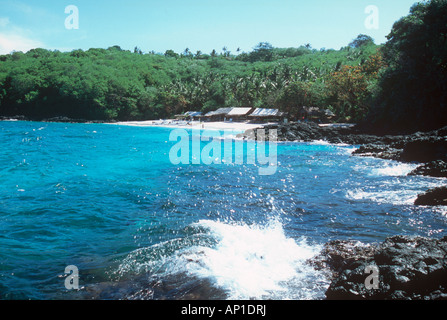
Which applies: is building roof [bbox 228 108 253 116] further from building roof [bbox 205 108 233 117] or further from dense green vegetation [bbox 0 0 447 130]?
dense green vegetation [bbox 0 0 447 130]

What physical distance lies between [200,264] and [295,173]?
40.8 ft

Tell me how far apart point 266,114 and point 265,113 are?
58cm

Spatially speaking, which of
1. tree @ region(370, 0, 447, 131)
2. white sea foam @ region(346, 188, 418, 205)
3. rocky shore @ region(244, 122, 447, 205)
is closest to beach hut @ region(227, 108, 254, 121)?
rocky shore @ region(244, 122, 447, 205)

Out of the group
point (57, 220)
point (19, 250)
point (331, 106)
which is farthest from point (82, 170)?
point (331, 106)

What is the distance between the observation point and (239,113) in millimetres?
61562

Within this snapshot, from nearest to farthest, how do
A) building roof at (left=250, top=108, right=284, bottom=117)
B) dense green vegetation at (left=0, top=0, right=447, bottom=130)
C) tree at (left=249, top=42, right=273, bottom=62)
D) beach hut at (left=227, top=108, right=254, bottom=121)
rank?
dense green vegetation at (left=0, top=0, right=447, bottom=130), building roof at (left=250, top=108, right=284, bottom=117), beach hut at (left=227, top=108, right=254, bottom=121), tree at (left=249, top=42, right=273, bottom=62)

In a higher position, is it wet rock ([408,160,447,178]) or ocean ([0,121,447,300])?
wet rock ([408,160,447,178])

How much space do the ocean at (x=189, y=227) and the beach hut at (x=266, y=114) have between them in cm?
3802

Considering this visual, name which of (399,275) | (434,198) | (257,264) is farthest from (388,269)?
(434,198)

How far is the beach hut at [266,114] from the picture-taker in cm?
5508

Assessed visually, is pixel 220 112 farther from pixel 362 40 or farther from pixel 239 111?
pixel 362 40

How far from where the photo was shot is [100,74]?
87.2 m

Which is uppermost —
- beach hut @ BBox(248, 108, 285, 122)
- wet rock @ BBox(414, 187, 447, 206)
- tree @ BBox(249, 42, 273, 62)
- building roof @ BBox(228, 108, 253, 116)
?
tree @ BBox(249, 42, 273, 62)

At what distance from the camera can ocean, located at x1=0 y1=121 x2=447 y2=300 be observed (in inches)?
231
